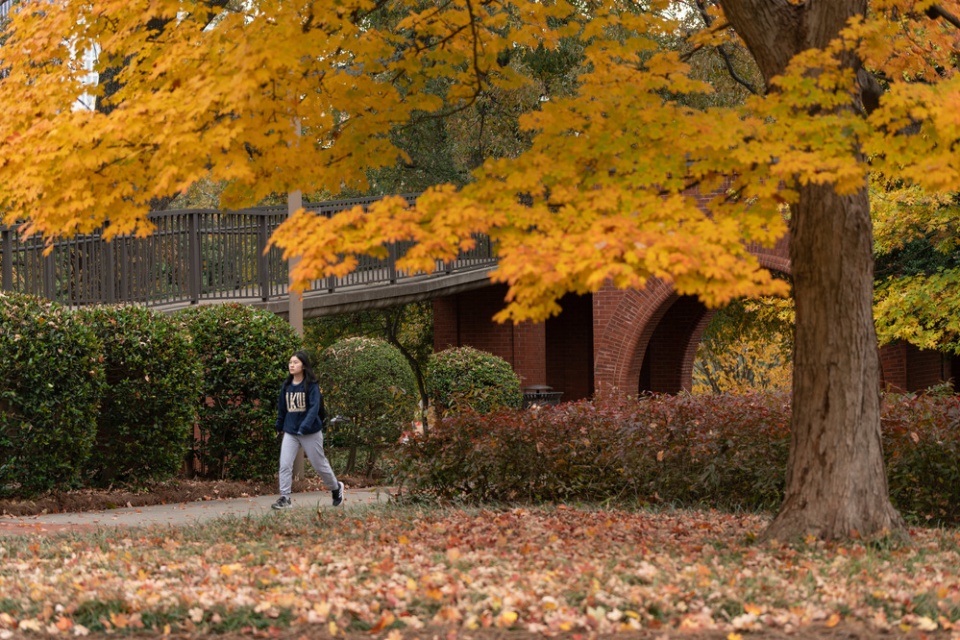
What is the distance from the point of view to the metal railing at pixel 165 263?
49.9 ft

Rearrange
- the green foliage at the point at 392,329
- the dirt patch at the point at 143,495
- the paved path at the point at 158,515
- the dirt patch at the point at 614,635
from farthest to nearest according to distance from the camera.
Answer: the green foliage at the point at 392,329 < the dirt patch at the point at 143,495 < the paved path at the point at 158,515 < the dirt patch at the point at 614,635

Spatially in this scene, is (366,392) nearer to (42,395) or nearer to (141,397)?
(141,397)

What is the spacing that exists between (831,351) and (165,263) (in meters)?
10.9

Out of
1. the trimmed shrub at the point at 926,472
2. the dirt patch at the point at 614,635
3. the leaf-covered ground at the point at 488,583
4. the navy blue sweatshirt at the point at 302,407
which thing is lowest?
the dirt patch at the point at 614,635

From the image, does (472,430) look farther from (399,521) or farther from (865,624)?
(865,624)

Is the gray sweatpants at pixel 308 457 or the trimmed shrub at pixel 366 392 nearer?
the gray sweatpants at pixel 308 457

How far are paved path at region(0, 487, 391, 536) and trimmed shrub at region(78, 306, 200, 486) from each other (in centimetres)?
88

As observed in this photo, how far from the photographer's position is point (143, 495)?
534 inches

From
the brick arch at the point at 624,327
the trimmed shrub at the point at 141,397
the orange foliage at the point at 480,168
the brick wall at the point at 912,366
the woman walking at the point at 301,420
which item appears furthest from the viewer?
the brick wall at the point at 912,366

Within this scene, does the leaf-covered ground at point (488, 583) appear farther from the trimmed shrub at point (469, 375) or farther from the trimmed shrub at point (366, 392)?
the trimmed shrub at point (469, 375)

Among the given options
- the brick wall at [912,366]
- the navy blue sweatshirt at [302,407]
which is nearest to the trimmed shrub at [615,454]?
the navy blue sweatshirt at [302,407]

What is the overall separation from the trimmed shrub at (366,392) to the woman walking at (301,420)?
4820 mm

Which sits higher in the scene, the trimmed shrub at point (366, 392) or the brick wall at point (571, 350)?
the brick wall at point (571, 350)

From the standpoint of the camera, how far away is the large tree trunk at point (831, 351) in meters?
8.29
